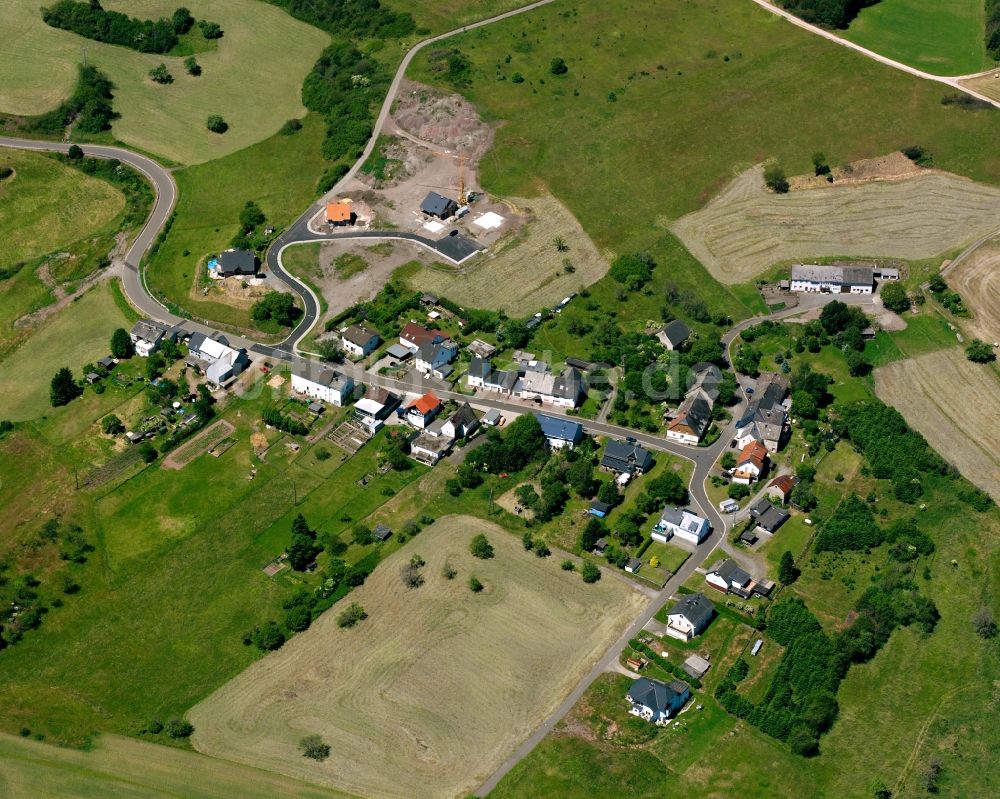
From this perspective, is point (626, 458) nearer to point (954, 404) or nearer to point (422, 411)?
point (422, 411)

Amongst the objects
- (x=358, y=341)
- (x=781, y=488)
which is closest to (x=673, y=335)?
(x=781, y=488)

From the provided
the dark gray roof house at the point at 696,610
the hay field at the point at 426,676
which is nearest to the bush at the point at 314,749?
the hay field at the point at 426,676

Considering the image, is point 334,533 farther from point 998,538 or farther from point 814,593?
point 998,538

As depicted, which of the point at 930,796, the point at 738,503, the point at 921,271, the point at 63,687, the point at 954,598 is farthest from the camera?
the point at 921,271

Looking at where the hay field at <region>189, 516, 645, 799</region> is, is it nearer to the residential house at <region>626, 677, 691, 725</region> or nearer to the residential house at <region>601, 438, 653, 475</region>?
the residential house at <region>626, 677, 691, 725</region>

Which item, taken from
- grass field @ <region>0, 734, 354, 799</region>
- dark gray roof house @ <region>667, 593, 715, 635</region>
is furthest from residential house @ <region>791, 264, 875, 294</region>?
grass field @ <region>0, 734, 354, 799</region>

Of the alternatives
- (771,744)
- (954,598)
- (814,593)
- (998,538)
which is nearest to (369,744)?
(771,744)

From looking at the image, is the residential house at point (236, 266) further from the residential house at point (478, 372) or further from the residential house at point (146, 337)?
the residential house at point (478, 372)

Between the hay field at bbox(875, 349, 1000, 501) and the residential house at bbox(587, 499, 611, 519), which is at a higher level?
the residential house at bbox(587, 499, 611, 519)
